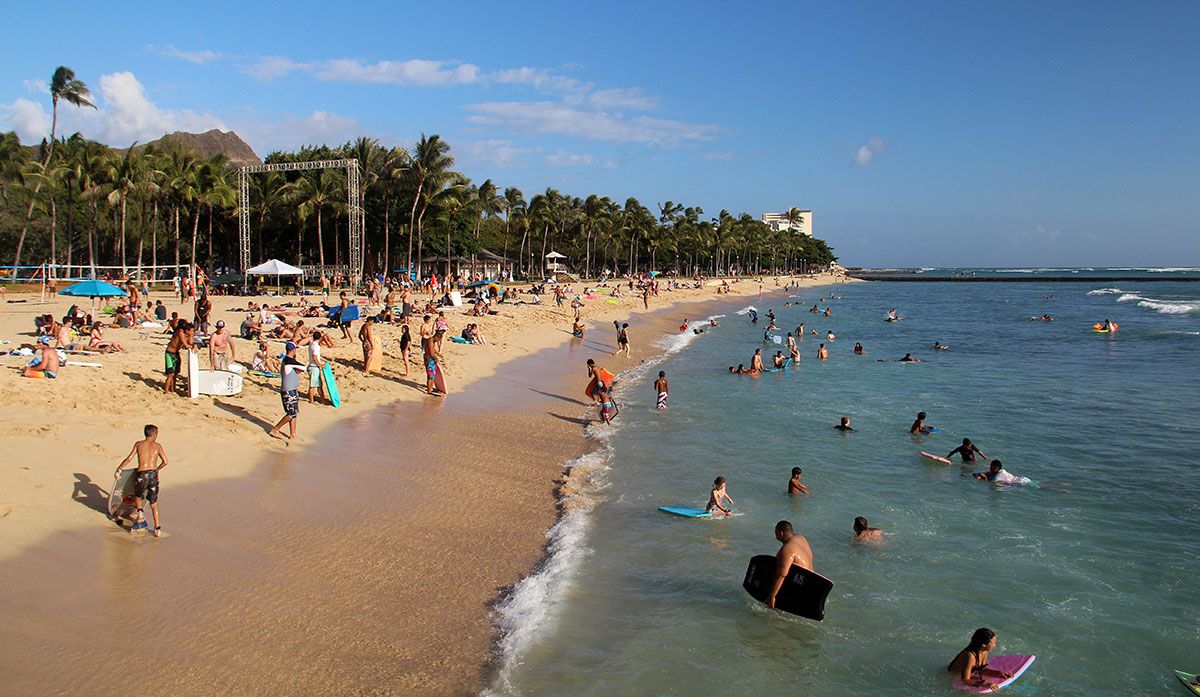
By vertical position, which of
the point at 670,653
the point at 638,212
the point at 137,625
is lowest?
the point at 670,653

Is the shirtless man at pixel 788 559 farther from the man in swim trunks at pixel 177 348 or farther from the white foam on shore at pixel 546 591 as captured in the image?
the man in swim trunks at pixel 177 348

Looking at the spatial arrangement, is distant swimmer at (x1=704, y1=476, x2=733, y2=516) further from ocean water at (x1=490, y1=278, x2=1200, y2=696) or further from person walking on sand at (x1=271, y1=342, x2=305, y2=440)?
person walking on sand at (x1=271, y1=342, x2=305, y2=440)

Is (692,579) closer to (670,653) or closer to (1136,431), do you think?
(670,653)

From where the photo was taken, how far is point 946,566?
8789 mm

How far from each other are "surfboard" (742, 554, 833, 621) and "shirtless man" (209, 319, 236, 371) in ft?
38.4

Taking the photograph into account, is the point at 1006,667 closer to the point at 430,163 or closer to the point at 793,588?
the point at 793,588

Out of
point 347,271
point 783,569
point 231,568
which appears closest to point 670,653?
point 783,569

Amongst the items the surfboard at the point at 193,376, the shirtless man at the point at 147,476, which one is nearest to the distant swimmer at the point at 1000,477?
the shirtless man at the point at 147,476

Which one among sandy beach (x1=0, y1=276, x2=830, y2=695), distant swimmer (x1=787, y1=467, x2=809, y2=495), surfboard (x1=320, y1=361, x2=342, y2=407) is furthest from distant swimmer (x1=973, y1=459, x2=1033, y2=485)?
surfboard (x1=320, y1=361, x2=342, y2=407)

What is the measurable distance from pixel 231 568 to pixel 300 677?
214 centimetres

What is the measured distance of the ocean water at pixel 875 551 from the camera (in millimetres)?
6613

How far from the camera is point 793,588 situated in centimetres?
740

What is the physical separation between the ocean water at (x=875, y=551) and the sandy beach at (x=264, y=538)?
854 mm

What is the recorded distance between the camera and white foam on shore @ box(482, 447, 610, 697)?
6.46 m
